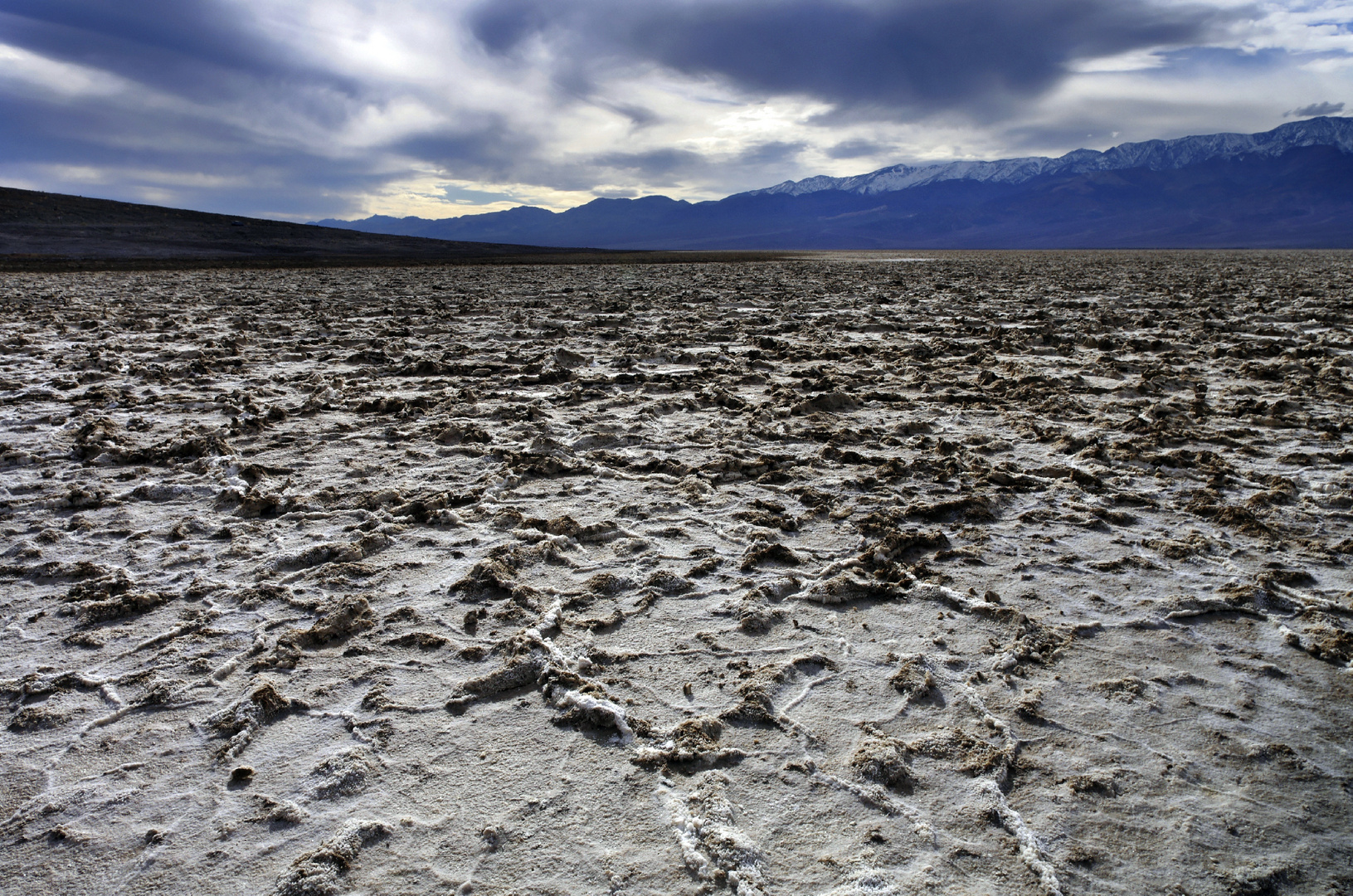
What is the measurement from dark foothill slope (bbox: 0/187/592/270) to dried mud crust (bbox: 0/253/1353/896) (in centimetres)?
2597

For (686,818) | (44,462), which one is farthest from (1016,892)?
(44,462)

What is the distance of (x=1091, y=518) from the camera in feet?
10.1

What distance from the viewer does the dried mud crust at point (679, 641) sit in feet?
4.97

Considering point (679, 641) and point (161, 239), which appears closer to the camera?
point (679, 641)

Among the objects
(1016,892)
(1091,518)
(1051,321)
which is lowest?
(1016,892)

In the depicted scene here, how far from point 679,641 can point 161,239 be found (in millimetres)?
44880

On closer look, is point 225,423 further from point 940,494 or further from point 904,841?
point 904,841

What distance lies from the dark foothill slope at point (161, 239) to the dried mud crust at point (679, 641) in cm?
2597

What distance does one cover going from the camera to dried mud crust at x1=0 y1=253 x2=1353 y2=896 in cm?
151

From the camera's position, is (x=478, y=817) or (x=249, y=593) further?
(x=249, y=593)

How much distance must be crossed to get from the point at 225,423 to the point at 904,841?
15.2ft

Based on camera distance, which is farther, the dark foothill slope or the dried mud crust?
the dark foothill slope

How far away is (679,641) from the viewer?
2258 millimetres

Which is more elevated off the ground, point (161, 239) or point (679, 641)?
point (161, 239)
